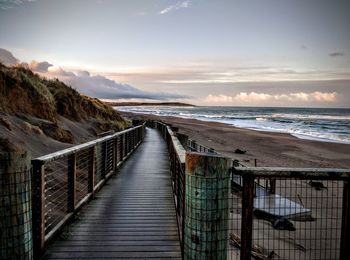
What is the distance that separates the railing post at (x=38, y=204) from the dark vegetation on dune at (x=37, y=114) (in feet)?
15.8

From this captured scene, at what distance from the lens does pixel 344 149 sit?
27.3 metres

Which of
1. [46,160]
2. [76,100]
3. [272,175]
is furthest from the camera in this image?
[76,100]

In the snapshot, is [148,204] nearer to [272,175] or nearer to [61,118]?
[272,175]

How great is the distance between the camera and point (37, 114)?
46.3 feet

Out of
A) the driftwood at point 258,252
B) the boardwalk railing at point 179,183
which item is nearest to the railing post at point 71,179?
the boardwalk railing at point 179,183

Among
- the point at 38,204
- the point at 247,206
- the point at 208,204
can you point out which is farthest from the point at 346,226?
the point at 38,204

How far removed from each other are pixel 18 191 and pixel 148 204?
3763mm

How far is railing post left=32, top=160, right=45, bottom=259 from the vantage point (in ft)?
12.5

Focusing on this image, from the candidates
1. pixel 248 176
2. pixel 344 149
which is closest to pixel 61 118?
pixel 248 176

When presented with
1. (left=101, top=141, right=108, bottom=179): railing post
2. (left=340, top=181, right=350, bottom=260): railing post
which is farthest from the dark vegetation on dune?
(left=340, top=181, right=350, bottom=260): railing post

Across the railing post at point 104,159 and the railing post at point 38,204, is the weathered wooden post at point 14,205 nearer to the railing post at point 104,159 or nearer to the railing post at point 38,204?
the railing post at point 38,204

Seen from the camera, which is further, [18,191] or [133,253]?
[133,253]

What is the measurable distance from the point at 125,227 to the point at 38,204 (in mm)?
1678

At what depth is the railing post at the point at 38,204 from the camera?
12.5ft
